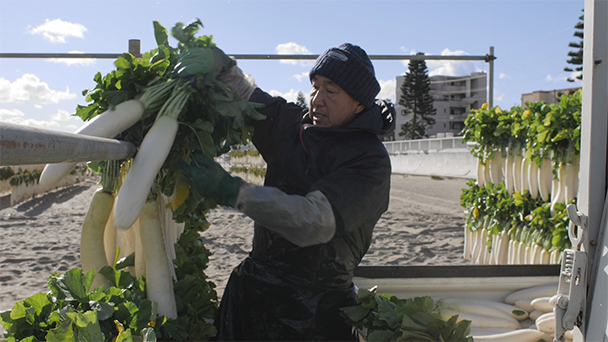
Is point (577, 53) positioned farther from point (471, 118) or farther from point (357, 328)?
point (357, 328)

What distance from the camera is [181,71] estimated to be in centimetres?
153

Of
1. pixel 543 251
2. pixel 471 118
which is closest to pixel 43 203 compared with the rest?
pixel 471 118

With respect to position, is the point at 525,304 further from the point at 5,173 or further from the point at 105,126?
the point at 5,173

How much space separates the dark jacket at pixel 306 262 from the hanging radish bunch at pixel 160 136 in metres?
0.19

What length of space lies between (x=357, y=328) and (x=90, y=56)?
3.86 metres

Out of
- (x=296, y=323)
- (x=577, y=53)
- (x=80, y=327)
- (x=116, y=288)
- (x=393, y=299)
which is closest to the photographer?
(x=80, y=327)

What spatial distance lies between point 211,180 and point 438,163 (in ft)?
67.6

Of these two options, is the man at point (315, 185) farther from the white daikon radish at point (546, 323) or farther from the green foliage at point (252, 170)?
the green foliage at point (252, 170)

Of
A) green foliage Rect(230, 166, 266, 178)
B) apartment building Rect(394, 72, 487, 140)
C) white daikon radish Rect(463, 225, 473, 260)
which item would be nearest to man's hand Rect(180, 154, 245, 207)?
white daikon radish Rect(463, 225, 473, 260)

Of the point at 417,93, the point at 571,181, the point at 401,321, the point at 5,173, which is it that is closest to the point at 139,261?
the point at 401,321

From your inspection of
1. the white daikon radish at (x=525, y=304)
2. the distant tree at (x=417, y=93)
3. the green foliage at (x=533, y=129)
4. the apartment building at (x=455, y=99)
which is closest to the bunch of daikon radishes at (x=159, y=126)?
the white daikon radish at (x=525, y=304)

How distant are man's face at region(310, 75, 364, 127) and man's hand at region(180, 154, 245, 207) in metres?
0.56

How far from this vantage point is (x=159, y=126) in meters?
1.44

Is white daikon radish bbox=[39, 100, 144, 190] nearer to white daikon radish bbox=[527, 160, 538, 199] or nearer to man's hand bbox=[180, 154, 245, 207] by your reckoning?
man's hand bbox=[180, 154, 245, 207]
